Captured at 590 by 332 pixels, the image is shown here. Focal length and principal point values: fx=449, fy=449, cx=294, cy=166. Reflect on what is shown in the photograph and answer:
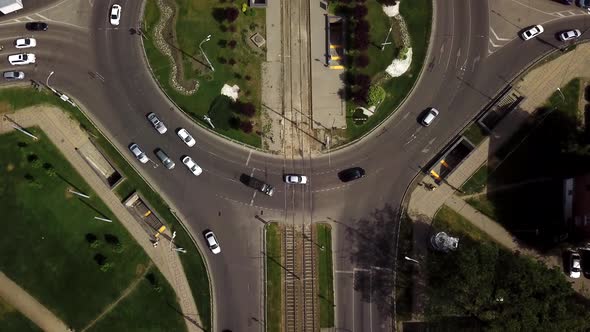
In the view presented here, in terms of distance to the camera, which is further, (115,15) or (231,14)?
(115,15)

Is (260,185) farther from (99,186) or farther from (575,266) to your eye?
(575,266)

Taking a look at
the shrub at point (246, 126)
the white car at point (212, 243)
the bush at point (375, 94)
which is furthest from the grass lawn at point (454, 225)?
the white car at point (212, 243)

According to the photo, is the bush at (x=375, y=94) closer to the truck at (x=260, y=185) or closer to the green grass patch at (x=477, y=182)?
the green grass patch at (x=477, y=182)

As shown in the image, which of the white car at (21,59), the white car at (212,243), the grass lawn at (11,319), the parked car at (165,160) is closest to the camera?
the grass lawn at (11,319)

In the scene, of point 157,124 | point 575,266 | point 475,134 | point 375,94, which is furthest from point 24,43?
point 575,266

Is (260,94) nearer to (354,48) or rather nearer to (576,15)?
(354,48)

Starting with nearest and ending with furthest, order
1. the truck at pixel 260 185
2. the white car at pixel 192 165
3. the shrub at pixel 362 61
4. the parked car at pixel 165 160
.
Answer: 1. the truck at pixel 260 185
2. the white car at pixel 192 165
3. the parked car at pixel 165 160
4. the shrub at pixel 362 61

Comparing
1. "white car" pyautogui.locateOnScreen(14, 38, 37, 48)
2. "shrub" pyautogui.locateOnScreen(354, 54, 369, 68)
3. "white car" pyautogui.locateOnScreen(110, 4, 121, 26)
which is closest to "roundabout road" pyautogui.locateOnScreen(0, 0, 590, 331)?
"white car" pyautogui.locateOnScreen(110, 4, 121, 26)

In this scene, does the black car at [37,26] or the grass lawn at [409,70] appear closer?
the grass lawn at [409,70]
